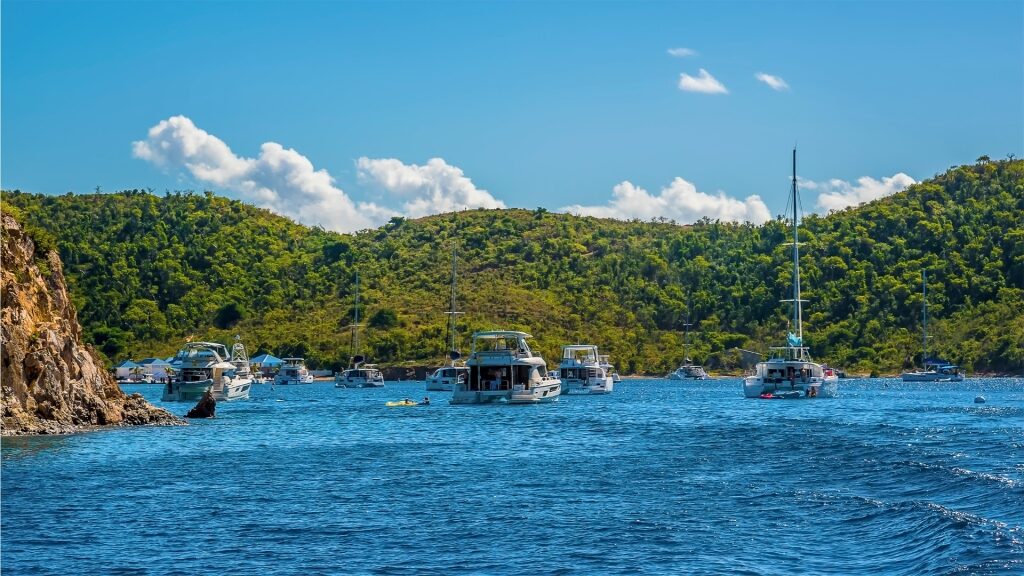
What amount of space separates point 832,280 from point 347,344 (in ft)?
235

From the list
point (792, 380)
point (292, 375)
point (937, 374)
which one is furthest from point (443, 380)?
point (937, 374)

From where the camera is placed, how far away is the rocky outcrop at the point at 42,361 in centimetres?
4309

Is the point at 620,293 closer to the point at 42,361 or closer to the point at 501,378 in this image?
the point at 501,378

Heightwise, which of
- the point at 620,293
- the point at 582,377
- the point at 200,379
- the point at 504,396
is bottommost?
the point at 504,396

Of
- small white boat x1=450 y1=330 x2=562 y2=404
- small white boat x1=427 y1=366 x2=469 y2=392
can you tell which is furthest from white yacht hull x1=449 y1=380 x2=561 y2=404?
small white boat x1=427 y1=366 x2=469 y2=392

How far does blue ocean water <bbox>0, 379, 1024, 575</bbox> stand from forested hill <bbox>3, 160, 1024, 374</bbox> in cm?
10872

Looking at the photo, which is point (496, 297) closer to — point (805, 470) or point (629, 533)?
point (805, 470)

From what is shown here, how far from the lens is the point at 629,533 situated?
2434cm

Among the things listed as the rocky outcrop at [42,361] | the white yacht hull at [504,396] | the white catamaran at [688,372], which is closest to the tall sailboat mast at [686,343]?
the white catamaran at [688,372]

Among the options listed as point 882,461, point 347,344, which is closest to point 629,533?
point 882,461

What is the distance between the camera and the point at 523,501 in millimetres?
29297

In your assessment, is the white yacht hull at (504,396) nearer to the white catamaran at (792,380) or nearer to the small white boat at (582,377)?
the white catamaran at (792,380)

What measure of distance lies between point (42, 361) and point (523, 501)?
23.3 m

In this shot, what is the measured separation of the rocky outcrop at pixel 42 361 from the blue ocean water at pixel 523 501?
6.44ft
